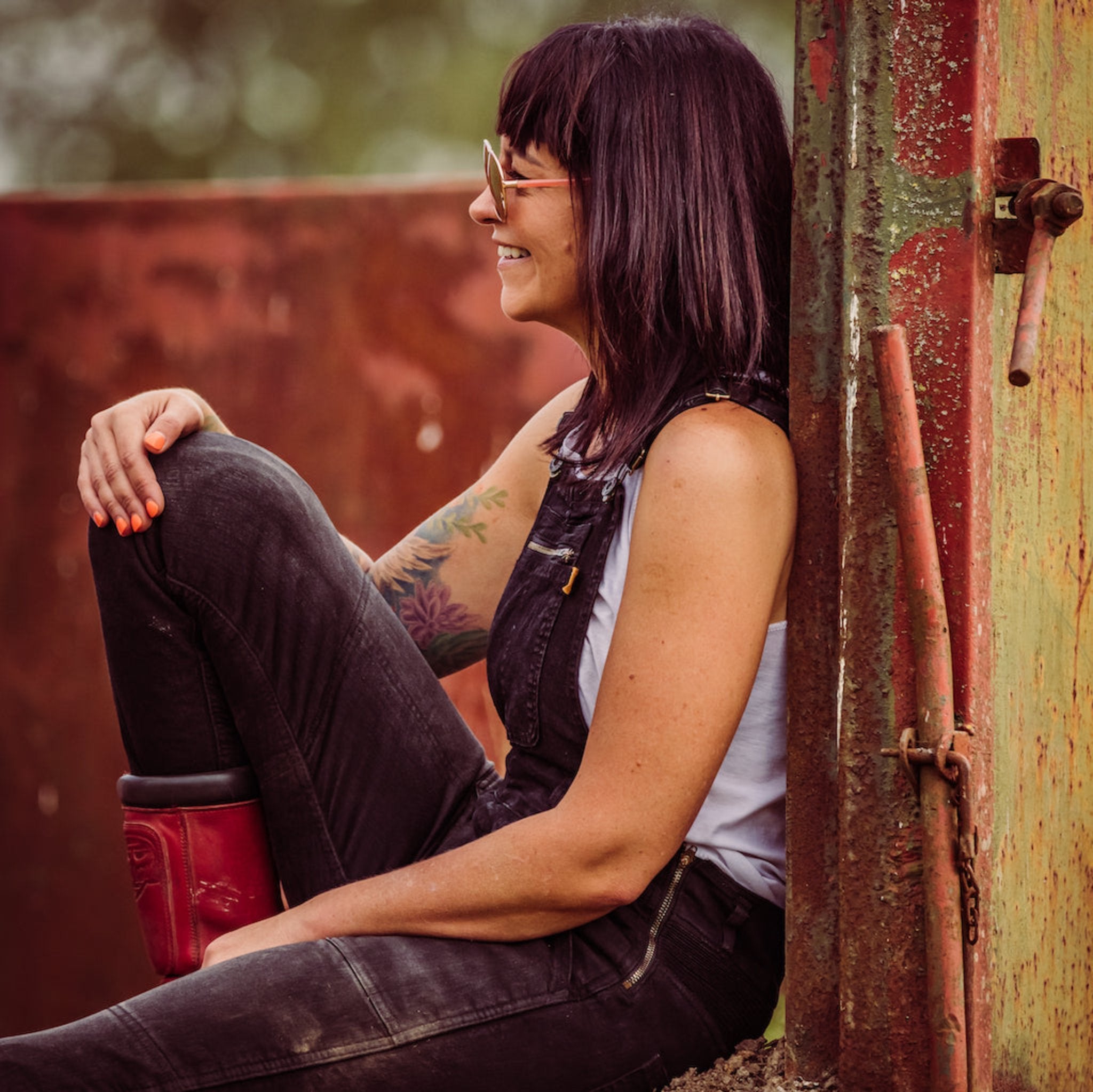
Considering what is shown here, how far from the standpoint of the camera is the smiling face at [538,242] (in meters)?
1.76

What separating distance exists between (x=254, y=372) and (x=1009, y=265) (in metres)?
2.84

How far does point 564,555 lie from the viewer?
5.59 ft

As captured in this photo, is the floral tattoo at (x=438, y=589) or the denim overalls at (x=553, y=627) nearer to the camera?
the denim overalls at (x=553, y=627)

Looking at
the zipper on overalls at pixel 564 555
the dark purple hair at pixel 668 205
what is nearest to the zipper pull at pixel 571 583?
the zipper on overalls at pixel 564 555

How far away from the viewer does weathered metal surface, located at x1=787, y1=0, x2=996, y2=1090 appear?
4.53ft

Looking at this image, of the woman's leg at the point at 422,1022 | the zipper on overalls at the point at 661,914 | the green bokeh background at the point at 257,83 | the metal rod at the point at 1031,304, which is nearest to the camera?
the metal rod at the point at 1031,304

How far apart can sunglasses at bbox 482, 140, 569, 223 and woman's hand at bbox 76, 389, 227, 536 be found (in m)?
0.49

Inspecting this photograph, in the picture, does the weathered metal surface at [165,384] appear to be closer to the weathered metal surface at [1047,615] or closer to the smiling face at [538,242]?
the smiling face at [538,242]

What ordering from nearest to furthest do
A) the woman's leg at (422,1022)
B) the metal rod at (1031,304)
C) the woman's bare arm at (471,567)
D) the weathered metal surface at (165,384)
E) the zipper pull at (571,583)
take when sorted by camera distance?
the metal rod at (1031,304) < the woman's leg at (422,1022) < the zipper pull at (571,583) < the woman's bare arm at (471,567) < the weathered metal surface at (165,384)

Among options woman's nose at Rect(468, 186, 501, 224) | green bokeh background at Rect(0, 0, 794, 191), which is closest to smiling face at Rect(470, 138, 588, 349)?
woman's nose at Rect(468, 186, 501, 224)

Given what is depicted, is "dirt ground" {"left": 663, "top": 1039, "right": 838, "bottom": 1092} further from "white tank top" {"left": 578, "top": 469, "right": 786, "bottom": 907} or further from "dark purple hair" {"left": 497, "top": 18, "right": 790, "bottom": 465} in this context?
"dark purple hair" {"left": 497, "top": 18, "right": 790, "bottom": 465}

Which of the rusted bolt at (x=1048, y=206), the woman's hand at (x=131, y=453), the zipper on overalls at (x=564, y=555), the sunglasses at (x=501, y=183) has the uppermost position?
the sunglasses at (x=501, y=183)

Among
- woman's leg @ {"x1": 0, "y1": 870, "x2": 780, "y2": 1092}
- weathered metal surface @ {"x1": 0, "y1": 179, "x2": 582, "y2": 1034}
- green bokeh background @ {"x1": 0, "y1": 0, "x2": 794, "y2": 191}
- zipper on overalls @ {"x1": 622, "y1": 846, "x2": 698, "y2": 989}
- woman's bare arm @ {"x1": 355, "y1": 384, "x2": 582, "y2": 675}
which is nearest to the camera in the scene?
woman's leg @ {"x1": 0, "y1": 870, "x2": 780, "y2": 1092}

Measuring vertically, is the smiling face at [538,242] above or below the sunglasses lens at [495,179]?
below
